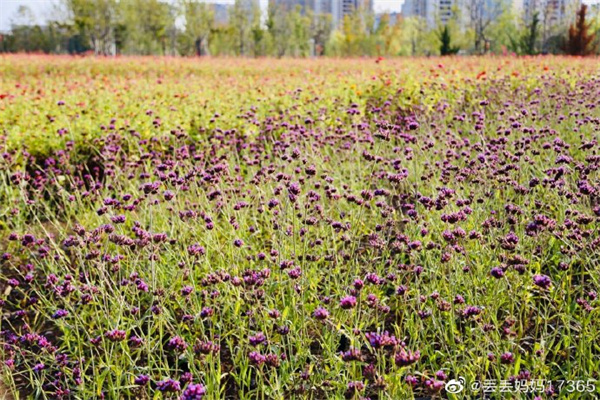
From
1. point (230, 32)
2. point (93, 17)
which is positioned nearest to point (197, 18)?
Answer: point (230, 32)

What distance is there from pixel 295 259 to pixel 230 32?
56.8m

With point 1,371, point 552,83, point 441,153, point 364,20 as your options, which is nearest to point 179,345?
point 1,371

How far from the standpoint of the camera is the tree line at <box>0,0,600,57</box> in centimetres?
5078

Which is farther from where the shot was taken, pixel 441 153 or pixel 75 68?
pixel 75 68

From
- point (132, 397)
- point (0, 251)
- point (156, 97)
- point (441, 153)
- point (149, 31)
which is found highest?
point (149, 31)

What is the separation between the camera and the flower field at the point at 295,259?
2.49 m

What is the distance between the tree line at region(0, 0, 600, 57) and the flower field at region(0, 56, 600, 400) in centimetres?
4330

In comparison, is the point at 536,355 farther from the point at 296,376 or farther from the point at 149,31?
the point at 149,31

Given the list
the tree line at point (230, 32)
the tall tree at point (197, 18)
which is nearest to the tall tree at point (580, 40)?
the tree line at point (230, 32)

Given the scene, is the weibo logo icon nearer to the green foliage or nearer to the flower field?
the flower field

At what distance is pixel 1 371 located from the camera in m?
2.99

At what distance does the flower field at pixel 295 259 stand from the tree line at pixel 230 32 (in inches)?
1705

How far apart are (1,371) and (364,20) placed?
225 ft

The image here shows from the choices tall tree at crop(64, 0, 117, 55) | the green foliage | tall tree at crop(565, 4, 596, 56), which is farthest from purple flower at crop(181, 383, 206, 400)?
tall tree at crop(64, 0, 117, 55)
